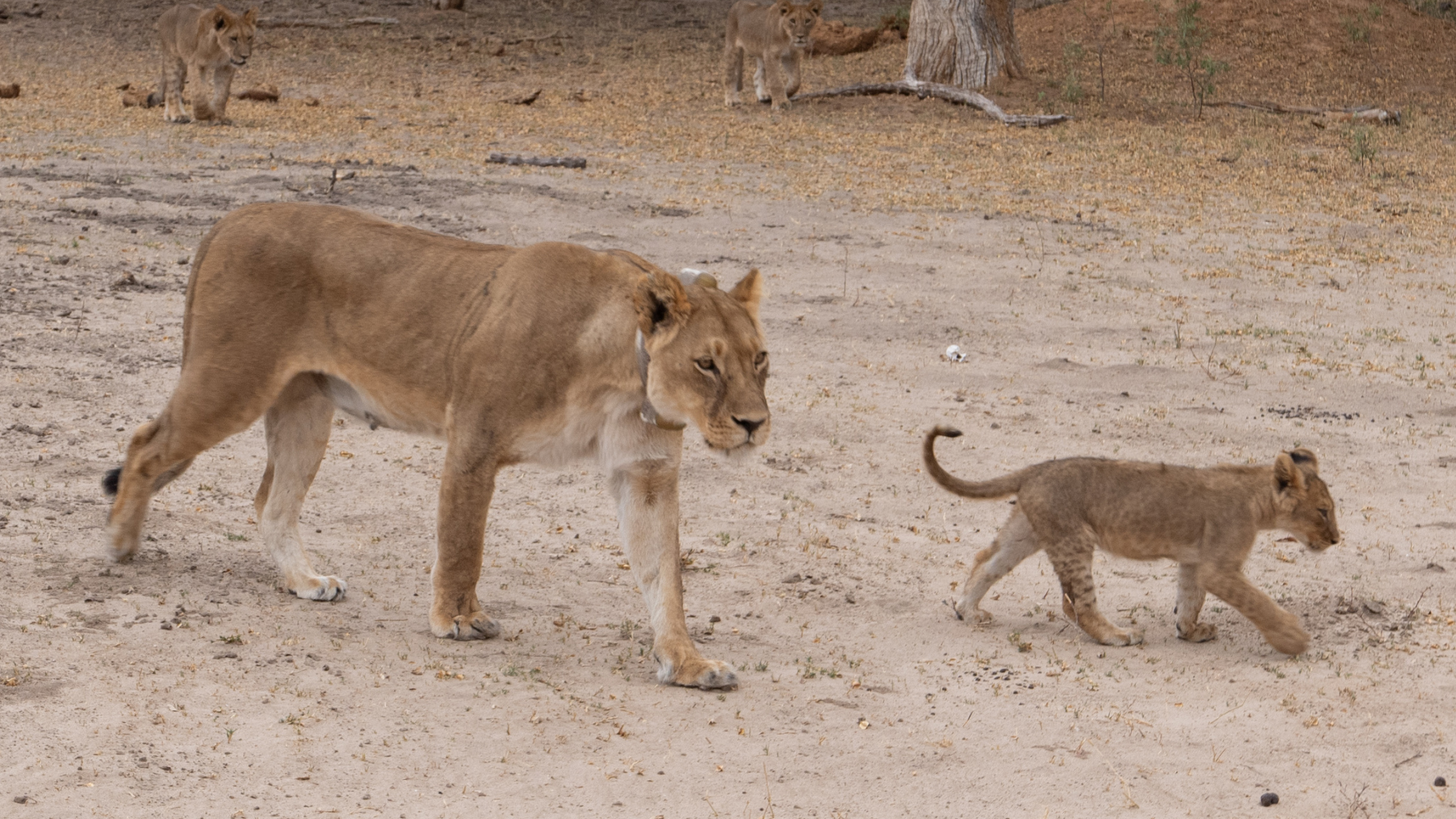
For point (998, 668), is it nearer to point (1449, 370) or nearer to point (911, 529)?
point (911, 529)

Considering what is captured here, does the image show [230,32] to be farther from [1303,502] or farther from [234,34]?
[1303,502]

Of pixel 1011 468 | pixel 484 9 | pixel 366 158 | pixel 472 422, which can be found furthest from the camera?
pixel 484 9

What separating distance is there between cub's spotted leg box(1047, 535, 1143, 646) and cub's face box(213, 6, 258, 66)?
47.6 ft

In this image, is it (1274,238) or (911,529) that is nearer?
(911,529)

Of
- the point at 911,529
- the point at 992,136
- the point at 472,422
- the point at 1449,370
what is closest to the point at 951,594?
the point at 911,529

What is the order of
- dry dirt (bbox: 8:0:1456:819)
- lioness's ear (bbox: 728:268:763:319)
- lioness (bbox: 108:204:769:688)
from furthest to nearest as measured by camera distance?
lioness's ear (bbox: 728:268:763:319)
lioness (bbox: 108:204:769:688)
dry dirt (bbox: 8:0:1456:819)

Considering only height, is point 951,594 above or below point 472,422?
below

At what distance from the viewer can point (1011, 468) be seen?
27.5ft

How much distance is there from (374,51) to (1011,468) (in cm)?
1774

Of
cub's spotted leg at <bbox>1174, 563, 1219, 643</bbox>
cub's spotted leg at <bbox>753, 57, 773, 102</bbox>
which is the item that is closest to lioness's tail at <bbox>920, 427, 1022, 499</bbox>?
cub's spotted leg at <bbox>1174, 563, 1219, 643</bbox>

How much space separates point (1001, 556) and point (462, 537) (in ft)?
6.72

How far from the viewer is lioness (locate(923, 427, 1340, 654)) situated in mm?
6203

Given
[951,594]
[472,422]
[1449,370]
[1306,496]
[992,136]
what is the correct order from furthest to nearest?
[992,136]
[1449,370]
[951,594]
[1306,496]
[472,422]

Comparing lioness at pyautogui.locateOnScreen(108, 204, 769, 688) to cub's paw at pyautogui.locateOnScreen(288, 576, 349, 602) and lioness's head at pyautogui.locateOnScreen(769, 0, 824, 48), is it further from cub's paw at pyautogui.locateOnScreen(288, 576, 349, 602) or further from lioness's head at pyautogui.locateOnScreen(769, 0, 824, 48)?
lioness's head at pyautogui.locateOnScreen(769, 0, 824, 48)
